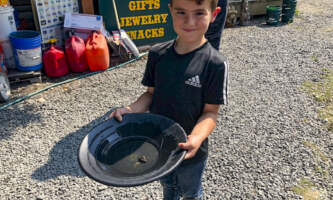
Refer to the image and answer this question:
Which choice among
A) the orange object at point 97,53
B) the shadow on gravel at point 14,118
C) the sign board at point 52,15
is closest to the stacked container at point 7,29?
the sign board at point 52,15

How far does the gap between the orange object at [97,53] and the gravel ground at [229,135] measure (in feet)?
0.80

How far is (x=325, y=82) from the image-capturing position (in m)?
5.23

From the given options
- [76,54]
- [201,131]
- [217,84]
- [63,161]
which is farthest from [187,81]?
[76,54]

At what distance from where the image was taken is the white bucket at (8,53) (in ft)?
17.2

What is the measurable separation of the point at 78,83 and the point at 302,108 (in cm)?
→ 373

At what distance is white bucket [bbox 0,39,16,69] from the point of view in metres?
5.25

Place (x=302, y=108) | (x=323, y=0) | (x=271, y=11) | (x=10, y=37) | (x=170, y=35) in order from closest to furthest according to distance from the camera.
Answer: (x=302, y=108) < (x=10, y=37) < (x=170, y=35) < (x=271, y=11) < (x=323, y=0)

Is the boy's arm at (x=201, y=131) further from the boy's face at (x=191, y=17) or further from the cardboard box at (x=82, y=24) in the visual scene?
the cardboard box at (x=82, y=24)

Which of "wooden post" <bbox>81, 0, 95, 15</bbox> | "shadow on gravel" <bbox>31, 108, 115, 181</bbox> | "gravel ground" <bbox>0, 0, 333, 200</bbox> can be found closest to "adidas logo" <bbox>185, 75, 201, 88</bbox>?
"gravel ground" <bbox>0, 0, 333, 200</bbox>

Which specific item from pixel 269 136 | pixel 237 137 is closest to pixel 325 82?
pixel 269 136

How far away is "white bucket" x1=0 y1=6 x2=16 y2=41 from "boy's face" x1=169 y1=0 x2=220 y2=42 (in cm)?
447

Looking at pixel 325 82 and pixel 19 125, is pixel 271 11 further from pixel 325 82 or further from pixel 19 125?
pixel 19 125

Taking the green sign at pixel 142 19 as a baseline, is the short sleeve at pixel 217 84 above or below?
above

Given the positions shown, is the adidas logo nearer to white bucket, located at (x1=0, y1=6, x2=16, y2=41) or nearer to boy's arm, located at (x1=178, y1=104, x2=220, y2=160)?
boy's arm, located at (x1=178, y1=104, x2=220, y2=160)
